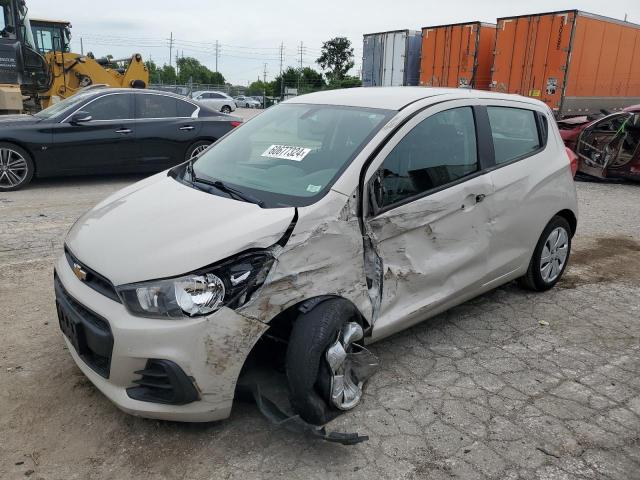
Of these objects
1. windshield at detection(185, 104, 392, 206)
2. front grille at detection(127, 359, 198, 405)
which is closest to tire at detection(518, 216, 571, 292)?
windshield at detection(185, 104, 392, 206)

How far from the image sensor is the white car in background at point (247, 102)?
49.4 m

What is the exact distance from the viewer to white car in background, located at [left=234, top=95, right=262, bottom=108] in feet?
162

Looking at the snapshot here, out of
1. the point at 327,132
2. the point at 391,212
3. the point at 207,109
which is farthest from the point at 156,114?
the point at 391,212

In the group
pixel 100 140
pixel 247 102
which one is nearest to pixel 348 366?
pixel 100 140

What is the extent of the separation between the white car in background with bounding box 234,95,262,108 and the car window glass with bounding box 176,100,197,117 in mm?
41314

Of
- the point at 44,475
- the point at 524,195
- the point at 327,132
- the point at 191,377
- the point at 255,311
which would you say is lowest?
the point at 44,475

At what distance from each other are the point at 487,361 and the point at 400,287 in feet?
2.79

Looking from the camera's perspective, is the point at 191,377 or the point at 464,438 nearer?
the point at 191,377

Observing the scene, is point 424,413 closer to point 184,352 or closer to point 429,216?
point 429,216

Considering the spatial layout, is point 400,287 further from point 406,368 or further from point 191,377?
point 191,377

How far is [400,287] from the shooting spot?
3.18 metres

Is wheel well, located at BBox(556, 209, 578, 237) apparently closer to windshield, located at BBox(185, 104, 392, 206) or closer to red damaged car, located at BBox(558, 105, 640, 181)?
windshield, located at BBox(185, 104, 392, 206)

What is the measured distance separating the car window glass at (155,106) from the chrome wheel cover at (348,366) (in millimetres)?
7095

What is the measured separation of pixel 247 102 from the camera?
49.8 meters
